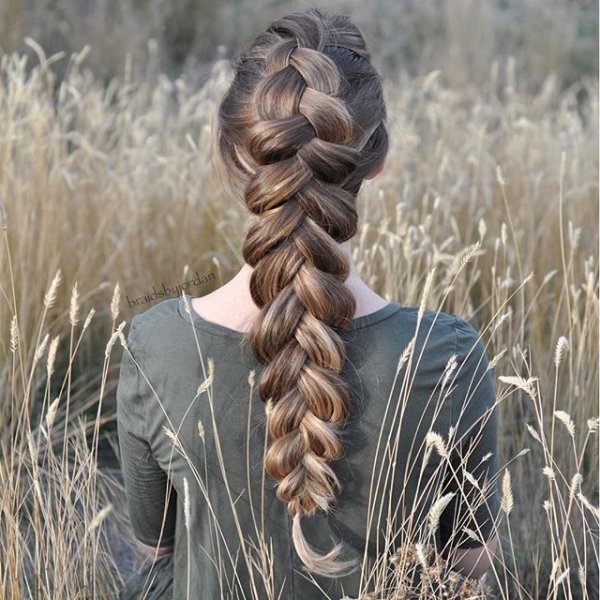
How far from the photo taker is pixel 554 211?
10.4ft

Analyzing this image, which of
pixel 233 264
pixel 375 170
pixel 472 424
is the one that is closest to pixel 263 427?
pixel 472 424

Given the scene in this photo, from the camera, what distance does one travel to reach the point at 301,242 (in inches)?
50.0

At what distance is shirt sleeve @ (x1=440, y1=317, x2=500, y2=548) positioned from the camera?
1355 millimetres

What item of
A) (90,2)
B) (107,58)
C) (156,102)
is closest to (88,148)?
(156,102)

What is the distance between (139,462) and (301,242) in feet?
1.55

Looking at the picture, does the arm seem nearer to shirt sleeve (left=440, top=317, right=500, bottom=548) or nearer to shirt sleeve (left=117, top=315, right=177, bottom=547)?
shirt sleeve (left=440, top=317, right=500, bottom=548)

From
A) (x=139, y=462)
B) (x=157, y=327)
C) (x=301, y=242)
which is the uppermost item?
(x=301, y=242)

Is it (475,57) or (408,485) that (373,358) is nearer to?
(408,485)

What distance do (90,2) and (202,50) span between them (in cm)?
97

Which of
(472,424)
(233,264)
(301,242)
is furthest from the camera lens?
(233,264)

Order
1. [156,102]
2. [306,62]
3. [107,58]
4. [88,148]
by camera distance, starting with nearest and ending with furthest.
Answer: [306,62], [88,148], [156,102], [107,58]

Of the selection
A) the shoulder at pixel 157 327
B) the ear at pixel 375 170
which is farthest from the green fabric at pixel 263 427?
the ear at pixel 375 170

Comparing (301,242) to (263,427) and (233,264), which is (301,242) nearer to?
(263,427)

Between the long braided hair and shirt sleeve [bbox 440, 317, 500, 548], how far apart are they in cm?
19
